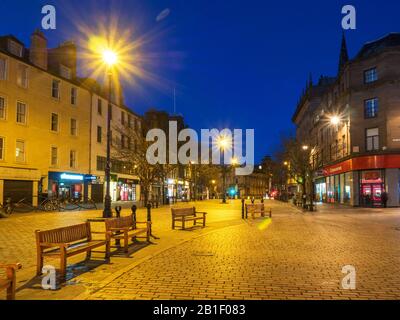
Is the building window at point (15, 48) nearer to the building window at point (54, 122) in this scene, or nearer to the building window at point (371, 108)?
the building window at point (54, 122)

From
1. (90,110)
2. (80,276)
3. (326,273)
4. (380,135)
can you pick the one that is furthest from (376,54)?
(80,276)

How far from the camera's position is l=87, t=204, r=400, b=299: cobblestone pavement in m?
6.82

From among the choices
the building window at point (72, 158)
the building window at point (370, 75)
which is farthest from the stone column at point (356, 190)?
the building window at point (72, 158)

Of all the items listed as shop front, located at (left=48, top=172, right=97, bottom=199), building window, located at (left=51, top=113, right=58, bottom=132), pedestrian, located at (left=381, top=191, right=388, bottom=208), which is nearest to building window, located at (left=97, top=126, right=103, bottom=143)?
shop front, located at (left=48, top=172, right=97, bottom=199)

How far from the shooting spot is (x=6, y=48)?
32.8 m

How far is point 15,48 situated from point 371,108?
110 ft

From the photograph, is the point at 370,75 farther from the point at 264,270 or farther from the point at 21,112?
the point at 264,270

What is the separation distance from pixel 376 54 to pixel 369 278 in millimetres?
36319

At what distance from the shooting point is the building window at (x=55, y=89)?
38188 mm

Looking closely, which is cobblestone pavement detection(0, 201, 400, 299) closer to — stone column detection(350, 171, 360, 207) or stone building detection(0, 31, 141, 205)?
stone building detection(0, 31, 141, 205)

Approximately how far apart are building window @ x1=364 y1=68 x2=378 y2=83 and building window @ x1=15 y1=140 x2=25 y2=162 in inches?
1310

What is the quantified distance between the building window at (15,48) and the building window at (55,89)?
4.50m

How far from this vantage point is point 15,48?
1332 inches
